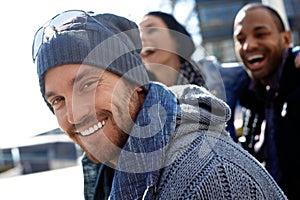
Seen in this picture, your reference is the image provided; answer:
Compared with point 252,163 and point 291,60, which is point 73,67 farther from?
point 291,60

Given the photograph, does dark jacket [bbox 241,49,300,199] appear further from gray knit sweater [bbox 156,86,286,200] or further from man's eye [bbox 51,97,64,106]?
man's eye [bbox 51,97,64,106]

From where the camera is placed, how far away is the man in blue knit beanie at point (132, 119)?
43.1 inches

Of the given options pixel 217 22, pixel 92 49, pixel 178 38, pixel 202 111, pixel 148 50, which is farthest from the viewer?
pixel 217 22

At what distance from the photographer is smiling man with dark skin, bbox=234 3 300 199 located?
220cm

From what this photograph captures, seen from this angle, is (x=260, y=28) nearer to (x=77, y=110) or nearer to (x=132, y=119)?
(x=132, y=119)


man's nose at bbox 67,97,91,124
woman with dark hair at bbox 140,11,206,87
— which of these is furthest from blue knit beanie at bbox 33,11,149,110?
woman with dark hair at bbox 140,11,206,87

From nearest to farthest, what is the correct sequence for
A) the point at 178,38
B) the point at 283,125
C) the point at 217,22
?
the point at 283,125 → the point at 178,38 → the point at 217,22

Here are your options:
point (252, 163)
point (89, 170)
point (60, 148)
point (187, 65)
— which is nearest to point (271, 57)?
point (187, 65)

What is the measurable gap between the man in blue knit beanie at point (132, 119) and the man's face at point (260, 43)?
1096mm

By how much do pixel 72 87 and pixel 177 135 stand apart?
1.12 feet

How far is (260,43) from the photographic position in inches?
95.7

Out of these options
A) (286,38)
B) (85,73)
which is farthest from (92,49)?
(286,38)

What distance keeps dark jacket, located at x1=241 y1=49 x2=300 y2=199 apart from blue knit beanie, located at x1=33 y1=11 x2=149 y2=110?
1069 millimetres

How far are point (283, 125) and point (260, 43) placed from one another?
0.48 m
